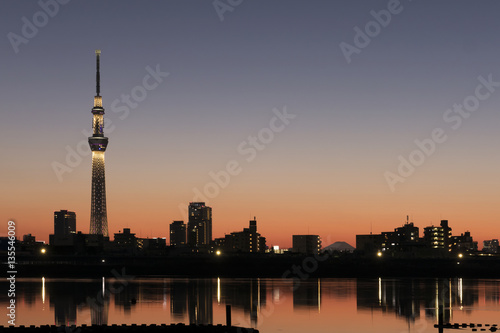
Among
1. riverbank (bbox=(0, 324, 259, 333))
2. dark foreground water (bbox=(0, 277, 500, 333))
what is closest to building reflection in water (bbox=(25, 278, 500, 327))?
dark foreground water (bbox=(0, 277, 500, 333))

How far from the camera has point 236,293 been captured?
11244 cm

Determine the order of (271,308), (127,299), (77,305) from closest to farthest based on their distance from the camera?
1. (271,308)
2. (77,305)
3. (127,299)

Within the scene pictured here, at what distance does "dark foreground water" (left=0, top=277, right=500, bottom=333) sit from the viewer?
73.4 meters

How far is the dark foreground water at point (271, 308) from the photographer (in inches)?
2889

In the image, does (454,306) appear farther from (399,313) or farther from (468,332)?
(468,332)

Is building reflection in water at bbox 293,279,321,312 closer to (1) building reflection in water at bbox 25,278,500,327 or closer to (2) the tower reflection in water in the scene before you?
(1) building reflection in water at bbox 25,278,500,327

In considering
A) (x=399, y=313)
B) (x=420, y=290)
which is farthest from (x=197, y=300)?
(x=420, y=290)

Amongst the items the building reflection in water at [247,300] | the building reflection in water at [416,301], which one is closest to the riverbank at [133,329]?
the building reflection in water at [247,300]

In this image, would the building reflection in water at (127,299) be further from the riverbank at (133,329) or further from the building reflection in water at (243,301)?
the riverbank at (133,329)

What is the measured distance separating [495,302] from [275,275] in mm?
101658

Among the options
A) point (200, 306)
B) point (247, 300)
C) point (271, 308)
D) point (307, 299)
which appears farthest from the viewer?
point (307, 299)

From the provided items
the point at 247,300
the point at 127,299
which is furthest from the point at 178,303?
the point at 247,300

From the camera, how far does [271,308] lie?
Result: 87.6m

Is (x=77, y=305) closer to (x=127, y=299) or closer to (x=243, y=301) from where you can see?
(x=127, y=299)
